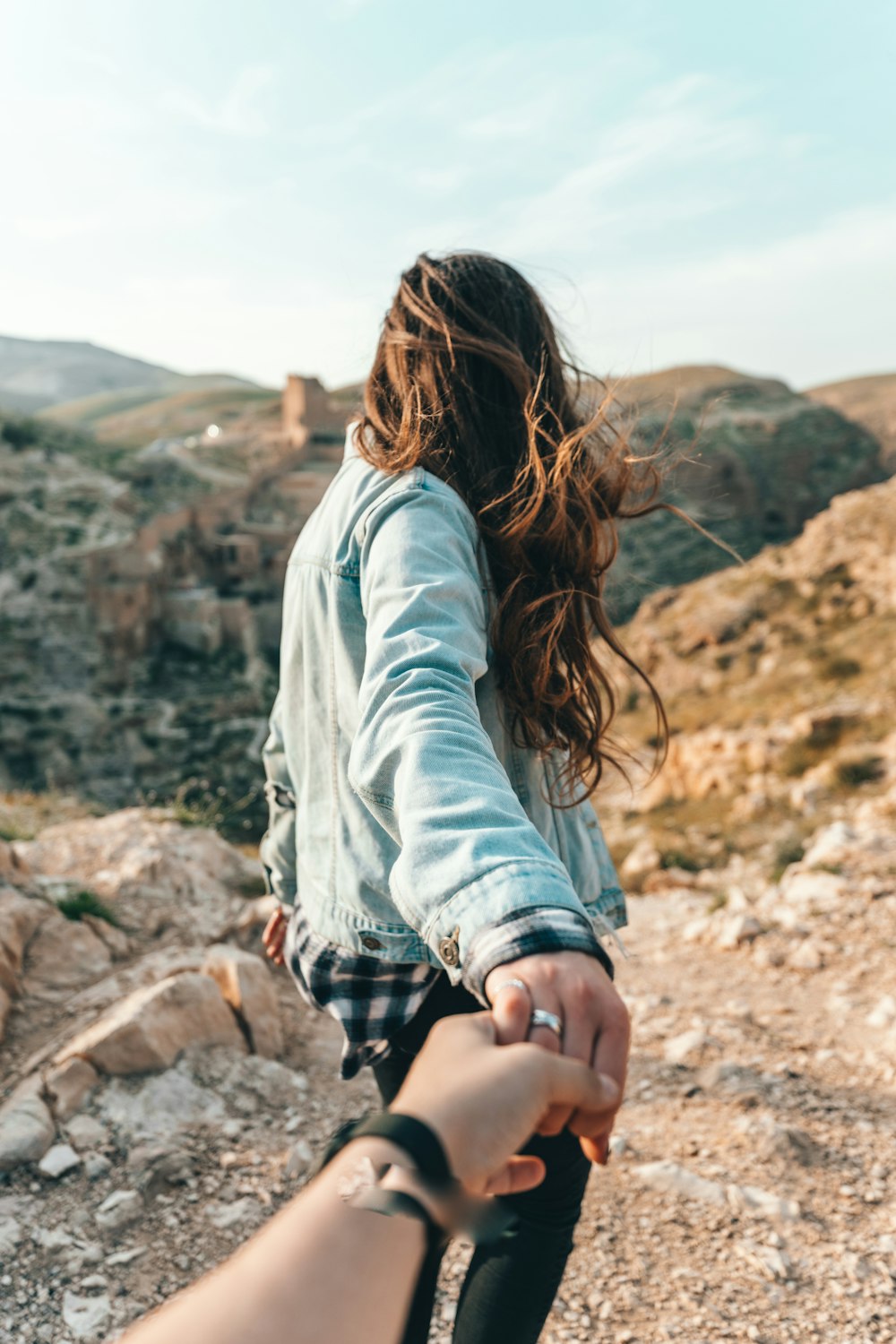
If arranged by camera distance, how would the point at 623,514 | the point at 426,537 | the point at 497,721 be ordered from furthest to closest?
the point at 623,514, the point at 497,721, the point at 426,537

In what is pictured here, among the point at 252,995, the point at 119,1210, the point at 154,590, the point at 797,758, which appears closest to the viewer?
the point at 119,1210

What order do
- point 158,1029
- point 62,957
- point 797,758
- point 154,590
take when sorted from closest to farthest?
1. point 158,1029
2. point 62,957
3. point 797,758
4. point 154,590

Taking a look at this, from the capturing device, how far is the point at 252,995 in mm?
3027

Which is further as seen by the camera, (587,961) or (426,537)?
(426,537)

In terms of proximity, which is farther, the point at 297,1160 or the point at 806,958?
the point at 806,958

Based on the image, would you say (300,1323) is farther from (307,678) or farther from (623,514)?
(623,514)

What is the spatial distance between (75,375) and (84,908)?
142 m

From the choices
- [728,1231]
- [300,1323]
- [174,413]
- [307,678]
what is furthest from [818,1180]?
[174,413]

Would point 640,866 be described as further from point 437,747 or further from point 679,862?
point 437,747

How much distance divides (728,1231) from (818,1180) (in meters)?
0.36

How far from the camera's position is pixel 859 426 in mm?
49312

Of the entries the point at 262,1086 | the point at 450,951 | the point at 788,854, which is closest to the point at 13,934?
the point at 262,1086

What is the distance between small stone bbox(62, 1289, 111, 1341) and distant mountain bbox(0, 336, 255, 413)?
120 metres

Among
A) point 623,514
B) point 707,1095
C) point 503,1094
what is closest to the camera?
point 503,1094
